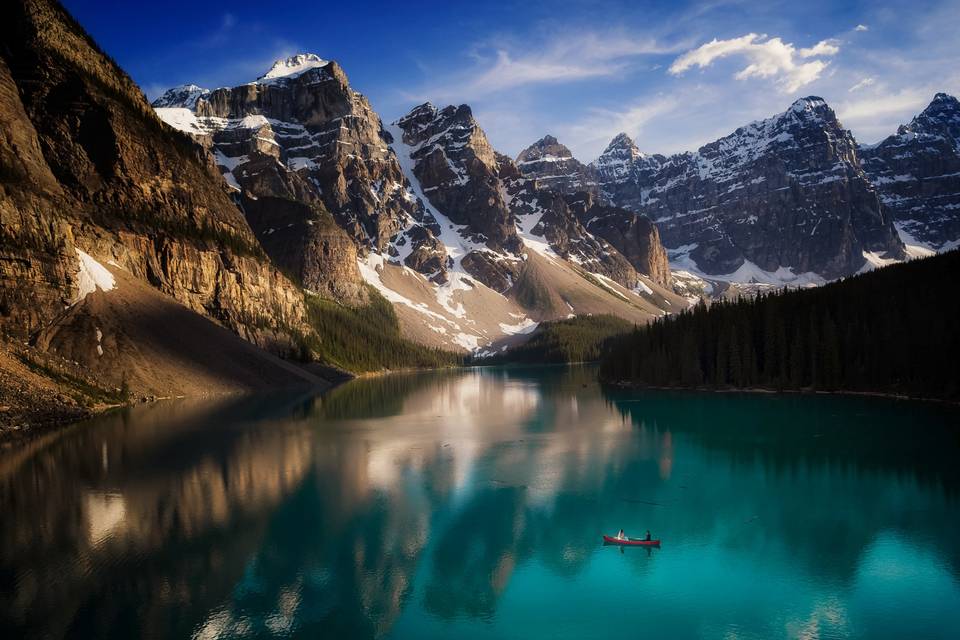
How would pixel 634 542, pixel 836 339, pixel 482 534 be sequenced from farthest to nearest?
pixel 836 339 → pixel 482 534 → pixel 634 542

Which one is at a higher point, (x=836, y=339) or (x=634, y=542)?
(x=836, y=339)

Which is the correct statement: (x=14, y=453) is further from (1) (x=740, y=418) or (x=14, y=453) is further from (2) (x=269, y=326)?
(2) (x=269, y=326)

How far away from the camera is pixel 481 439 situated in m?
62.4

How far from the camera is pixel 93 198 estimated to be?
11694 centimetres

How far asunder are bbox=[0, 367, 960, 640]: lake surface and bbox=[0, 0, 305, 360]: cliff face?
123 ft

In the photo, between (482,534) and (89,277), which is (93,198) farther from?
(482,534)

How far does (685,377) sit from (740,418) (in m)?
40.6

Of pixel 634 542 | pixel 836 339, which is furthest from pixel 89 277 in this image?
pixel 836 339

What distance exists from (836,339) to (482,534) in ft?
258

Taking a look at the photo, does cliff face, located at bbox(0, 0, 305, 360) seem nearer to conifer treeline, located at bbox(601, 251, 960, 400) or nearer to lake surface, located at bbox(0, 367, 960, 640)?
lake surface, located at bbox(0, 367, 960, 640)

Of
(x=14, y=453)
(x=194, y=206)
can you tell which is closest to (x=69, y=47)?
(x=194, y=206)

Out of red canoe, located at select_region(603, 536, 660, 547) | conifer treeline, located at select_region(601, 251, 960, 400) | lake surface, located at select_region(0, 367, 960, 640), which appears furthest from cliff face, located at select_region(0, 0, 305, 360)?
conifer treeline, located at select_region(601, 251, 960, 400)

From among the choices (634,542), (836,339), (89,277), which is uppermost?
(89,277)

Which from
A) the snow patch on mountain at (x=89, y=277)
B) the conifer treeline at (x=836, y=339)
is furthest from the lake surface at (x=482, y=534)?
the snow patch on mountain at (x=89, y=277)
